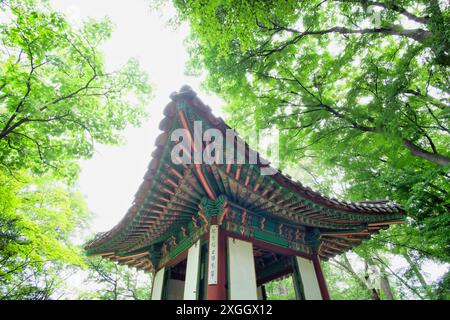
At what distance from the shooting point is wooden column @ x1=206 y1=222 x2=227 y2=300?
3.55 m

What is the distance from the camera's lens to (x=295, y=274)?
4.86m

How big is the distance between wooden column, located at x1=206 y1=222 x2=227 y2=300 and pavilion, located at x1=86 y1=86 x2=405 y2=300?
14 millimetres

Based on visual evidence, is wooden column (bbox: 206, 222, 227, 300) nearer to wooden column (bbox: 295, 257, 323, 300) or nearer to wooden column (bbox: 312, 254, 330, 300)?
wooden column (bbox: 295, 257, 323, 300)

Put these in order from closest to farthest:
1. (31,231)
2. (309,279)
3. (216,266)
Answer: (216,266) → (309,279) → (31,231)

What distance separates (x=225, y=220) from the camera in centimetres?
423

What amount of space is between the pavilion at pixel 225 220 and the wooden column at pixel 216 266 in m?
0.01

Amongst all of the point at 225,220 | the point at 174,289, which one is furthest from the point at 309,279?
the point at 174,289

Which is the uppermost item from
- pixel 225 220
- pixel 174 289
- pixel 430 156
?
pixel 430 156

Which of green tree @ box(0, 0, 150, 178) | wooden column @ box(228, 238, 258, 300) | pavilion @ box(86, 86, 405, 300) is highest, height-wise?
green tree @ box(0, 0, 150, 178)

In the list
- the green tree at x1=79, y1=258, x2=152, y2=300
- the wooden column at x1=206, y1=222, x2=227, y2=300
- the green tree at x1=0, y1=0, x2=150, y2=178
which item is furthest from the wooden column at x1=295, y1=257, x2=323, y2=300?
the green tree at x1=79, y1=258, x2=152, y2=300

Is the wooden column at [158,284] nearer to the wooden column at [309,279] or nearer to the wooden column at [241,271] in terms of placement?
the wooden column at [241,271]

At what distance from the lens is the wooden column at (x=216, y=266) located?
3.55m

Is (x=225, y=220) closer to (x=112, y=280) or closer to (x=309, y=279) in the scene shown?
(x=309, y=279)

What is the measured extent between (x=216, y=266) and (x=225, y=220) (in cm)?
81
